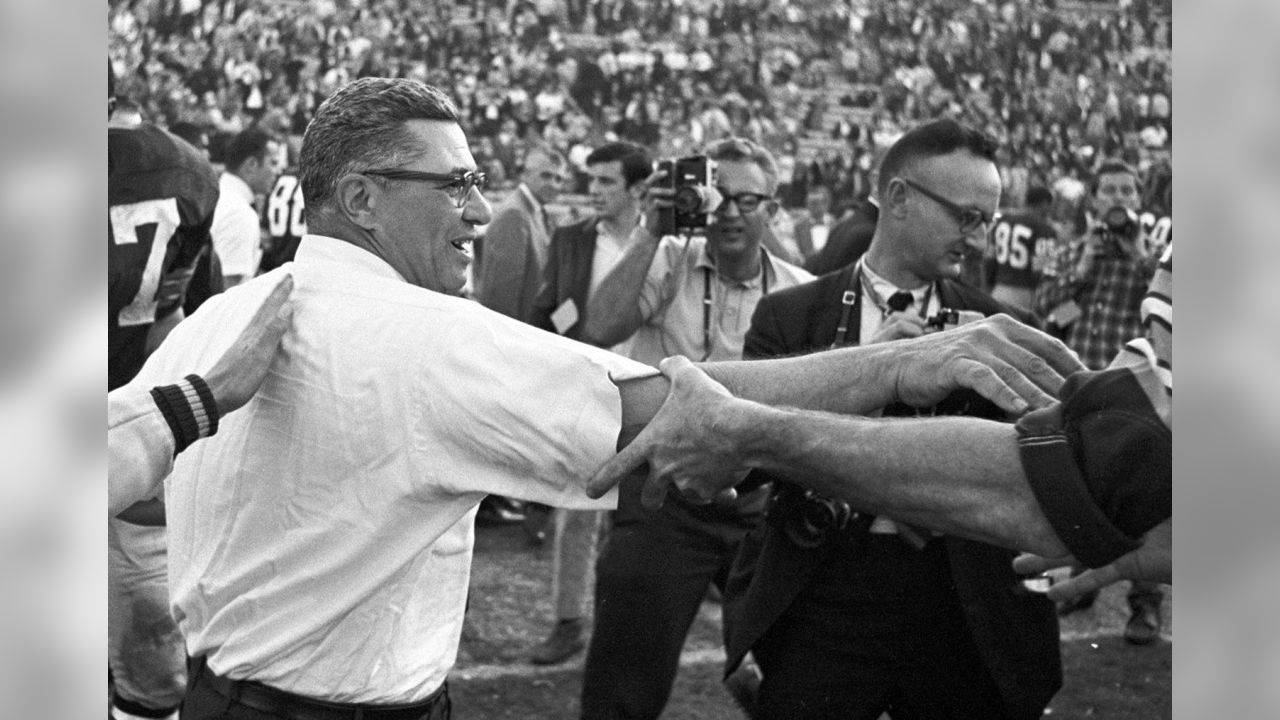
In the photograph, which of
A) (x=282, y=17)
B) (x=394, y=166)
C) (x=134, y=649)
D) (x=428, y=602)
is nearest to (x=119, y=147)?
(x=134, y=649)

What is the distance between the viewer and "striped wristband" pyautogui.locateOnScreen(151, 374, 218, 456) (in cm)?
221

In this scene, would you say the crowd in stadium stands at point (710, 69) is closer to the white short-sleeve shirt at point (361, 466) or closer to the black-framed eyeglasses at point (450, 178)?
the black-framed eyeglasses at point (450, 178)

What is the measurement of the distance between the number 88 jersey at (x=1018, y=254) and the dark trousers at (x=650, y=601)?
3897 mm

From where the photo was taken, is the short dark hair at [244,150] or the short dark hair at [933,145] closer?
the short dark hair at [933,145]

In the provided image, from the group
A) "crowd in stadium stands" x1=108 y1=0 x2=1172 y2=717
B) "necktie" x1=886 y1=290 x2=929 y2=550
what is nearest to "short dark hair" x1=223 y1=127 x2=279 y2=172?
"crowd in stadium stands" x1=108 y1=0 x2=1172 y2=717

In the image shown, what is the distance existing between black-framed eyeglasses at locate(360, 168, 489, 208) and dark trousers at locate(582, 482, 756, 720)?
200cm

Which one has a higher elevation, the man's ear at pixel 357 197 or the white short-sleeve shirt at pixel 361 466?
the man's ear at pixel 357 197

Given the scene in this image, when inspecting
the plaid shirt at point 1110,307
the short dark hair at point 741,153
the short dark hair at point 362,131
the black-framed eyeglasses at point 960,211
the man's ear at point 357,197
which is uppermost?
the short dark hair at point 362,131

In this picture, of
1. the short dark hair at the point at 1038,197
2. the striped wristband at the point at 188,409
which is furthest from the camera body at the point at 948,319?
the short dark hair at the point at 1038,197

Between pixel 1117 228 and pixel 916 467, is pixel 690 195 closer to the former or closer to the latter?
pixel 1117 228

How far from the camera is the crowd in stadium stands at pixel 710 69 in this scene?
20.4m

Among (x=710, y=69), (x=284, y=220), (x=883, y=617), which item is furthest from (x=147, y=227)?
(x=710, y=69)

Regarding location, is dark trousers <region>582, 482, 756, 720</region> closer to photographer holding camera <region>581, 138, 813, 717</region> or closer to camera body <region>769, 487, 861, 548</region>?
photographer holding camera <region>581, 138, 813, 717</region>

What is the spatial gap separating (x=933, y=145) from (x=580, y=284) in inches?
103
